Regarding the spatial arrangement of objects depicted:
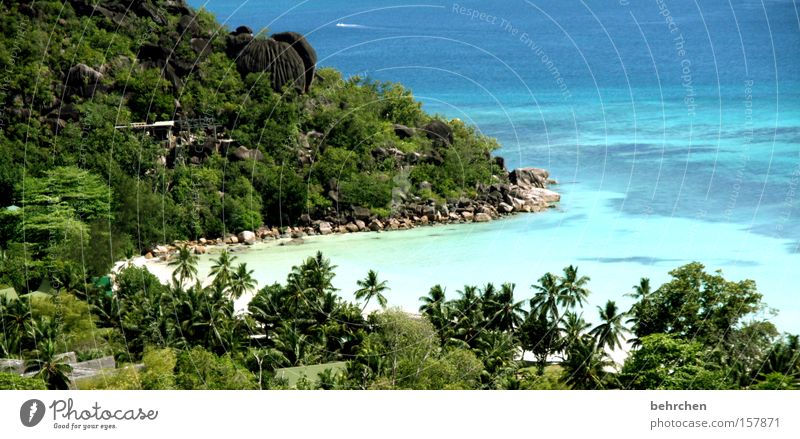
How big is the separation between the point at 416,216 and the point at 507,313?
16486mm

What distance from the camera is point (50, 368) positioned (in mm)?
25609

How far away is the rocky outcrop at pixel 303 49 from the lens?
167 ft

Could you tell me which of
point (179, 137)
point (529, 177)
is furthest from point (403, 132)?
point (179, 137)

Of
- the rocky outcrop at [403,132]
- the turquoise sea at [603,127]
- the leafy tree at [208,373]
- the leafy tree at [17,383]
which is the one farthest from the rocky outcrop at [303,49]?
the leafy tree at [17,383]

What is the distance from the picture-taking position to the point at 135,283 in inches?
1330

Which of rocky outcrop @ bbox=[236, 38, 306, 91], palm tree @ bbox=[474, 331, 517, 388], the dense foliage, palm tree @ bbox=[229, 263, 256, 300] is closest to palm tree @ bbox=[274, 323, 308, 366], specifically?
palm tree @ bbox=[474, 331, 517, 388]

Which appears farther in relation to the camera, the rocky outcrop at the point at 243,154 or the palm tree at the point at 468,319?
the rocky outcrop at the point at 243,154

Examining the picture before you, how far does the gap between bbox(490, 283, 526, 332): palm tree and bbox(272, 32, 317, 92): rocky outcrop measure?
2306cm

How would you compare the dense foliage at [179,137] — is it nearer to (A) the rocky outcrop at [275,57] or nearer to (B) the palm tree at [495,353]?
(A) the rocky outcrop at [275,57]

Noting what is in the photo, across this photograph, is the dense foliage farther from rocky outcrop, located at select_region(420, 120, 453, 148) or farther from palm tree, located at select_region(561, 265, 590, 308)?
palm tree, located at select_region(561, 265, 590, 308)

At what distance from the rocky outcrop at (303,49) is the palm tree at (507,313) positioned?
23059mm

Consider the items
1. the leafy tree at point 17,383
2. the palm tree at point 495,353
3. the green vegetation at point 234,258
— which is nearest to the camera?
the leafy tree at point 17,383

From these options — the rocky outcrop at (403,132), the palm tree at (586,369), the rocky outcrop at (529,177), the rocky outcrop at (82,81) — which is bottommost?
the palm tree at (586,369)
